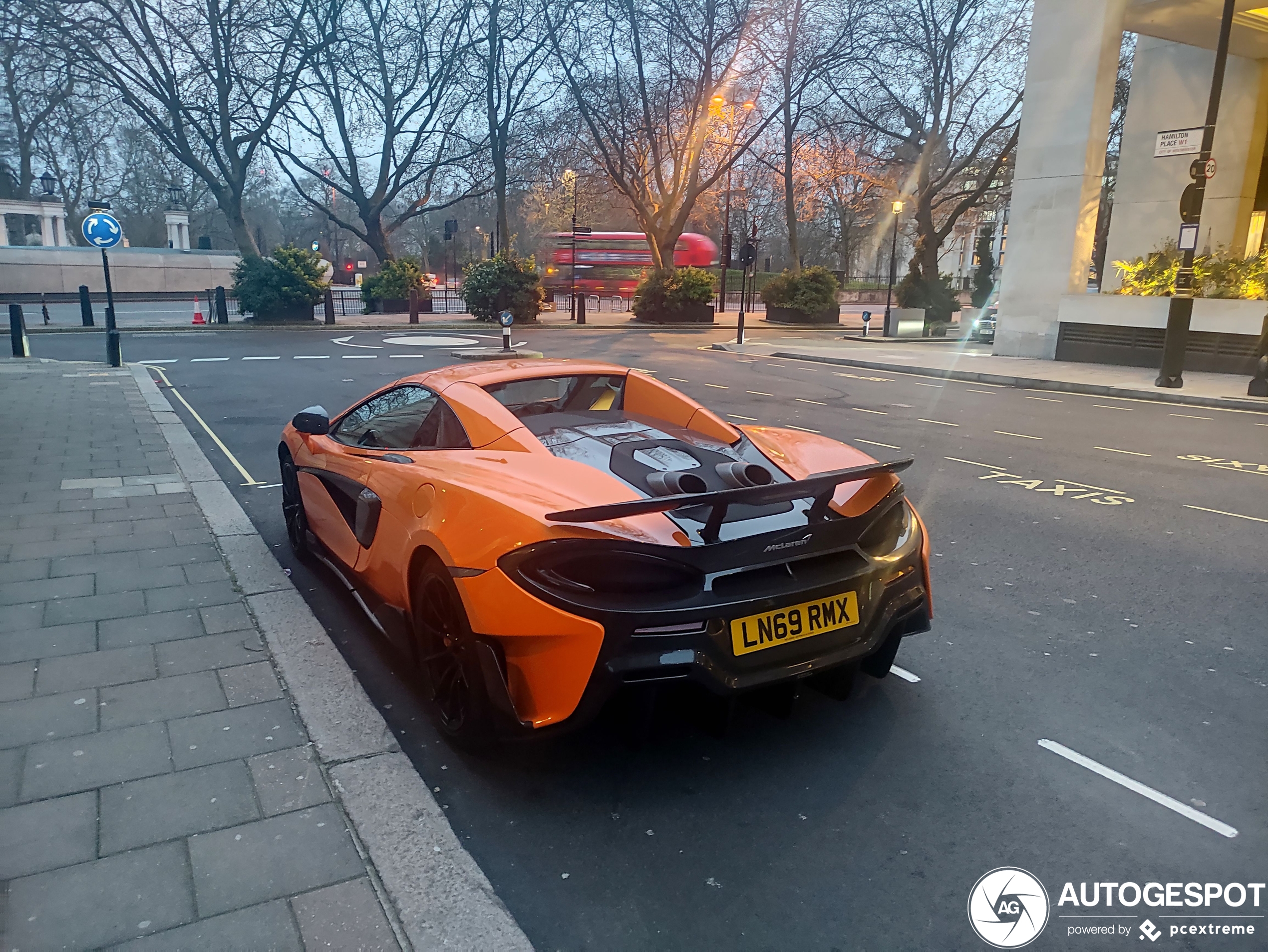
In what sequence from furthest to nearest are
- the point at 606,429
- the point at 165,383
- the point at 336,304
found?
the point at 336,304 < the point at 165,383 < the point at 606,429

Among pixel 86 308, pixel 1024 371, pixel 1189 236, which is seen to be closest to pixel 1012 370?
pixel 1024 371

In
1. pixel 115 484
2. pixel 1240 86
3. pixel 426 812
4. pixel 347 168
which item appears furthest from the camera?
pixel 347 168

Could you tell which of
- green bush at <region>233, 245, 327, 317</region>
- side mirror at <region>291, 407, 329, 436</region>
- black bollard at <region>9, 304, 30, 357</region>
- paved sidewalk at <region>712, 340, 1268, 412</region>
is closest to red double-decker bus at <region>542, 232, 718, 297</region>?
green bush at <region>233, 245, 327, 317</region>

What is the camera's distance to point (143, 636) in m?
3.98

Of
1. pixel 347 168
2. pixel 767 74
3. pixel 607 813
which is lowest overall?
pixel 607 813

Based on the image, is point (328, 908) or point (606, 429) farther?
point (606, 429)

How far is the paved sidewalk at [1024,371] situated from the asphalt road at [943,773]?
928 centimetres

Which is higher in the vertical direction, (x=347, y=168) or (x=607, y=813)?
(x=347, y=168)

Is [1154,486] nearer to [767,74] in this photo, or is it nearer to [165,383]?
[165,383]

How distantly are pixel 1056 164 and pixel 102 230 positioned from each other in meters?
20.8

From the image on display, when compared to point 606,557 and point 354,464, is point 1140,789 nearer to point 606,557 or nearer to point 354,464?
point 606,557

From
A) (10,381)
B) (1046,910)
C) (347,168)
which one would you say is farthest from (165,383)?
(347,168)

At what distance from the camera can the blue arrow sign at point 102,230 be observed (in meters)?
14.3

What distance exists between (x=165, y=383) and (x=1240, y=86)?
26.8 m
